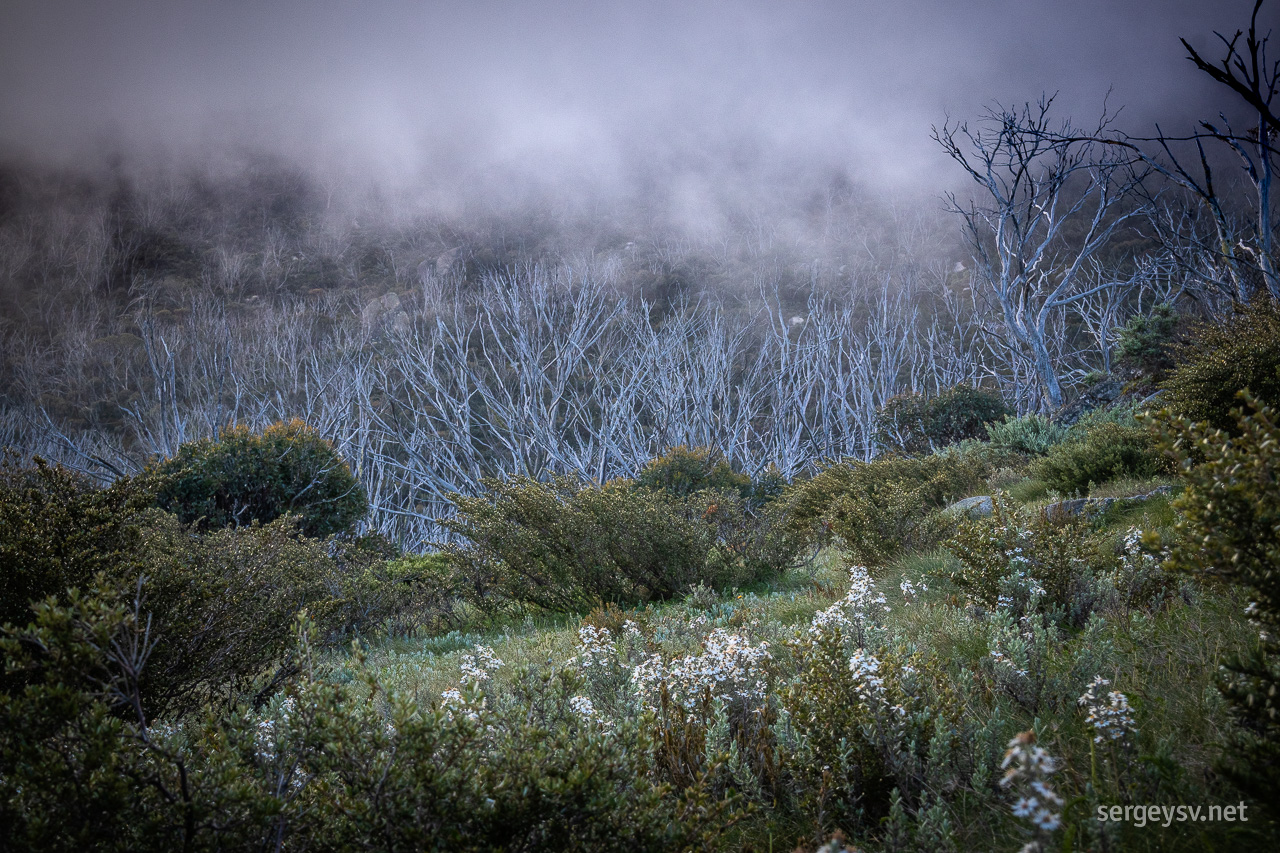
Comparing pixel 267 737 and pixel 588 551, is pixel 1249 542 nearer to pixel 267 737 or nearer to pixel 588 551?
pixel 267 737

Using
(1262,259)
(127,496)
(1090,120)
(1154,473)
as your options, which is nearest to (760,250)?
(1090,120)

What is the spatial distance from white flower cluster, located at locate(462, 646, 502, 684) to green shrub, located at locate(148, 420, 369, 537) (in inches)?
318

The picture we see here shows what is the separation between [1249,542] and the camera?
1187 mm

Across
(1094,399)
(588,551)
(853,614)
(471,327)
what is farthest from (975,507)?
(471,327)

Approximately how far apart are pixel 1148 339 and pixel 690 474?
29.6 feet

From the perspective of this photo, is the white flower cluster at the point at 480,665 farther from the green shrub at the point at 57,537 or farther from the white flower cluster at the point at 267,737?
the green shrub at the point at 57,537

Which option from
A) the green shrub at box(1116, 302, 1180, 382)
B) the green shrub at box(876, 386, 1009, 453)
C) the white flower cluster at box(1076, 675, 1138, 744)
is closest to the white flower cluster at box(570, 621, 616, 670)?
the white flower cluster at box(1076, 675, 1138, 744)

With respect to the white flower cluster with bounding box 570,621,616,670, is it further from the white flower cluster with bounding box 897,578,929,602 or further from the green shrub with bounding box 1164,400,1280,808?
the green shrub with bounding box 1164,400,1280,808

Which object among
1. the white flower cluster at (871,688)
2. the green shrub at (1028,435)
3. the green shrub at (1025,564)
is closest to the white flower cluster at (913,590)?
the green shrub at (1025,564)

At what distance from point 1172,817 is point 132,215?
6407cm

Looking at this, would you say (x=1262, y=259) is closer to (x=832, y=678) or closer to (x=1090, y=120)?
(x=832, y=678)

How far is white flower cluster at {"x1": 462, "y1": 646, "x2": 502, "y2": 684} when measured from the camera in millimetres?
2178

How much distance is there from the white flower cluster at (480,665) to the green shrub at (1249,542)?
1696mm

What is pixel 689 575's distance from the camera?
19.1ft
